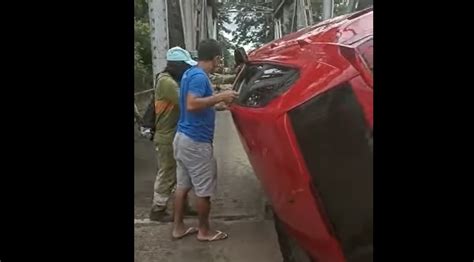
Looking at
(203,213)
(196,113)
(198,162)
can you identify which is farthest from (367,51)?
(203,213)

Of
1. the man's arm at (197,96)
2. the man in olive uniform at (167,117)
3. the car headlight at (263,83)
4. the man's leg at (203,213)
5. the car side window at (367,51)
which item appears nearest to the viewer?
the car side window at (367,51)

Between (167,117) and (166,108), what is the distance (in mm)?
74

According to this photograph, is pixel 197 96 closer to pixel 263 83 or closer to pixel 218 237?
pixel 263 83

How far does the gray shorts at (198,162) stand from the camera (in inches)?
154

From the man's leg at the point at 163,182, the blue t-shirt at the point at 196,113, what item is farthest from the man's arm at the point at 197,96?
the man's leg at the point at 163,182

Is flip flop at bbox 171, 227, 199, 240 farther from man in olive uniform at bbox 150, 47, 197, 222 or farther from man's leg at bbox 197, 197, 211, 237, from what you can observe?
man in olive uniform at bbox 150, 47, 197, 222

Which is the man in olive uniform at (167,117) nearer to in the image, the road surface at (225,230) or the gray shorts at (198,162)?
the road surface at (225,230)

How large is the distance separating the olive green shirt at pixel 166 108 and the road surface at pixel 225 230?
76 cm

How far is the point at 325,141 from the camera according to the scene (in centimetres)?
255
